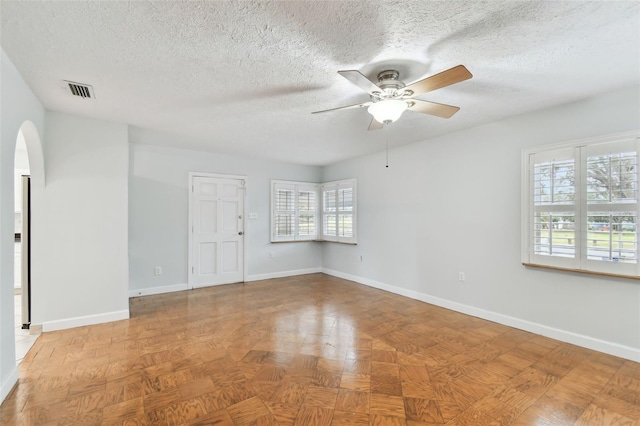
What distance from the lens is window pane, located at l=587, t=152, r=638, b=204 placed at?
2.56 metres

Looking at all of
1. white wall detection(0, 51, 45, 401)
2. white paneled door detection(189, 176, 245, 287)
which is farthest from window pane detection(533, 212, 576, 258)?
white wall detection(0, 51, 45, 401)

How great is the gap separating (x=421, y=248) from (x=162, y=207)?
415 centimetres

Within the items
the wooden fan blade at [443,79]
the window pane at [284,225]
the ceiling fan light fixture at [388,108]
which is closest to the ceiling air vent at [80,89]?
the ceiling fan light fixture at [388,108]

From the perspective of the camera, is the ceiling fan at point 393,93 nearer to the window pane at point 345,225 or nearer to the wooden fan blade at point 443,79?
the wooden fan blade at point 443,79

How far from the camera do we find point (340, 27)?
177 centimetres

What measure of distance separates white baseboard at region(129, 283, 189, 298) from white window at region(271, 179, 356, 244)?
184 centimetres

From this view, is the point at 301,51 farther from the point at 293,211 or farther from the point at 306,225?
the point at 306,225

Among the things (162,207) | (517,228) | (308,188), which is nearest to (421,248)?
(517,228)

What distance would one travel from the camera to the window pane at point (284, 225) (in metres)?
6.00

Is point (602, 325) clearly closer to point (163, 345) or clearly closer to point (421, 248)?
point (421, 248)

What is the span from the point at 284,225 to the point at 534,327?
4.34 metres

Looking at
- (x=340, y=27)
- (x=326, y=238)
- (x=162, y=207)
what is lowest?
(x=326, y=238)

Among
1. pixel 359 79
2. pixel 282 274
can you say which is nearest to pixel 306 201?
pixel 282 274

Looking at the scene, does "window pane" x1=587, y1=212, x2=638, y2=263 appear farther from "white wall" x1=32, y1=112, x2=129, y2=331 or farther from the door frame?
"white wall" x1=32, y1=112, x2=129, y2=331
